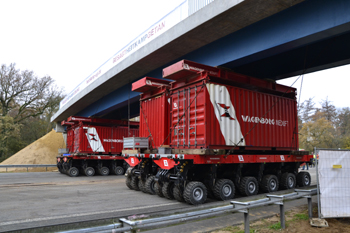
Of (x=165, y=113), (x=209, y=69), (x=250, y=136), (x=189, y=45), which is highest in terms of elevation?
(x=189, y=45)

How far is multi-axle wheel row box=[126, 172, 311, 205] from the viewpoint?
8.46 metres

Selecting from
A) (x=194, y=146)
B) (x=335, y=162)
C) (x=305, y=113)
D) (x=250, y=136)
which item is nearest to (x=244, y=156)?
(x=250, y=136)

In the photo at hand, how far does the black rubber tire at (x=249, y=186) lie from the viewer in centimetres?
966

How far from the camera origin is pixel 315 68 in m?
12.3

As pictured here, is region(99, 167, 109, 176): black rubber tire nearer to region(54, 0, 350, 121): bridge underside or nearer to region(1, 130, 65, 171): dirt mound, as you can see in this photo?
region(54, 0, 350, 121): bridge underside

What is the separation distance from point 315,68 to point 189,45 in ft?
19.0

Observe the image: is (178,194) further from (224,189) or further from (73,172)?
(73,172)

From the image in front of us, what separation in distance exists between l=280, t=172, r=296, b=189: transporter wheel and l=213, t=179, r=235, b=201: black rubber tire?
3312 millimetres

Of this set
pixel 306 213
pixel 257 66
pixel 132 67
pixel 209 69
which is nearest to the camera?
pixel 306 213

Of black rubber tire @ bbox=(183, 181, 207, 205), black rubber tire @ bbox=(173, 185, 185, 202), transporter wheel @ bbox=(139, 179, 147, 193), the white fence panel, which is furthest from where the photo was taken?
transporter wheel @ bbox=(139, 179, 147, 193)

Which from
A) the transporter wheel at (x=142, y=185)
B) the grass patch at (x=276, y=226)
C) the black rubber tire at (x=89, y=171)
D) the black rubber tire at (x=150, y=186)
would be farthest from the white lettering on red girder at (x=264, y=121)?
the black rubber tire at (x=89, y=171)

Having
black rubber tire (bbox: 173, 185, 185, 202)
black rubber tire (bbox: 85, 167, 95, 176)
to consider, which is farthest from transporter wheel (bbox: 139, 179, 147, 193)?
black rubber tire (bbox: 85, 167, 95, 176)

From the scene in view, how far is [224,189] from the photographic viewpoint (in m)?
9.03

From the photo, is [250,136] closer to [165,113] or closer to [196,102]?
[196,102]
